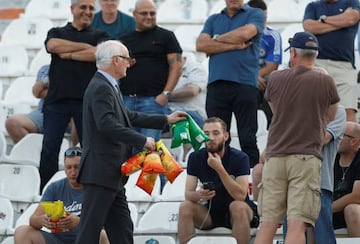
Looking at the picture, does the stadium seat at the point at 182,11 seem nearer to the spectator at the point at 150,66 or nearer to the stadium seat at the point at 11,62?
the stadium seat at the point at 11,62

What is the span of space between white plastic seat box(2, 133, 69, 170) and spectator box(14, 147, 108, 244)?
5.78 ft

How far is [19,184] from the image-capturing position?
11.1 m

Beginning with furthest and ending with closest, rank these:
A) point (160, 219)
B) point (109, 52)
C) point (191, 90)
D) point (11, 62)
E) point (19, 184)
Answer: point (11, 62)
point (191, 90)
point (19, 184)
point (160, 219)
point (109, 52)

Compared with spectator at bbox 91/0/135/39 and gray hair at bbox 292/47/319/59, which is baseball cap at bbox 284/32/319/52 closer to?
gray hair at bbox 292/47/319/59

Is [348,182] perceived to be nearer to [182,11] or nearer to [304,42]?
[304,42]

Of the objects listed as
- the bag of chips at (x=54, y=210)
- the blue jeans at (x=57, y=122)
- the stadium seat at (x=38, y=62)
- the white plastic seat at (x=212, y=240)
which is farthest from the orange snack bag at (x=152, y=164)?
the stadium seat at (x=38, y=62)

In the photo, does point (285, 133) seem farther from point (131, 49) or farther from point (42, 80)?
point (42, 80)

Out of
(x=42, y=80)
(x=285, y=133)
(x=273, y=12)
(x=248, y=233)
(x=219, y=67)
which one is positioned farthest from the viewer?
(x=273, y=12)

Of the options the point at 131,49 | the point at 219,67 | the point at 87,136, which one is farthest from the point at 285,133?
the point at 131,49

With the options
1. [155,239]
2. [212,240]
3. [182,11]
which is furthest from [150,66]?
[182,11]

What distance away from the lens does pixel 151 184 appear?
8.73 meters

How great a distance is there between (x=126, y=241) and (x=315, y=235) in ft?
4.36

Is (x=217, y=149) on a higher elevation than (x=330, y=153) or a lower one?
lower

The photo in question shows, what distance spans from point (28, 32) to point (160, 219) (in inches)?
180
